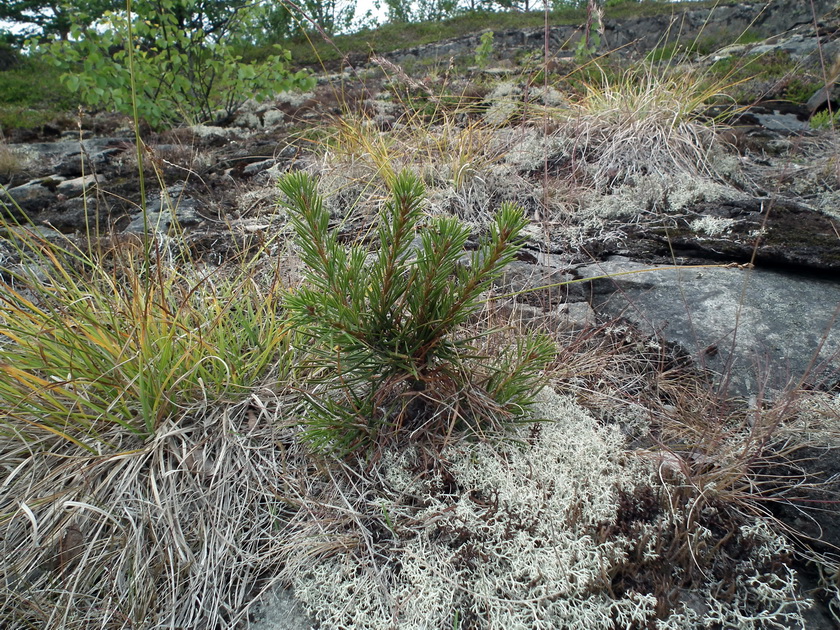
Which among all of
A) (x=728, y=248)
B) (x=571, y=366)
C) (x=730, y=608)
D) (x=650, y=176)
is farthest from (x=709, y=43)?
(x=730, y=608)

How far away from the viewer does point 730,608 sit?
4.53 feet


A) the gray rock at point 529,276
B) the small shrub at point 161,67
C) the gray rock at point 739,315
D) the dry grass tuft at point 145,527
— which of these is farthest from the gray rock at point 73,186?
the gray rock at point 739,315

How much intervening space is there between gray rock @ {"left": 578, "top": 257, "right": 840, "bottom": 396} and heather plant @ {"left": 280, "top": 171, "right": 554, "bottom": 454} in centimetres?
84

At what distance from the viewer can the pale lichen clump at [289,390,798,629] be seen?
136 centimetres

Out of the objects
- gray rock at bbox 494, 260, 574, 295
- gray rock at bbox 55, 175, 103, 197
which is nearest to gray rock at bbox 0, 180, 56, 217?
gray rock at bbox 55, 175, 103, 197

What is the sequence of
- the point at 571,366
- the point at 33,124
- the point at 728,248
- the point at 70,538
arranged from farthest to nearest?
the point at 33,124 → the point at 728,248 → the point at 571,366 → the point at 70,538

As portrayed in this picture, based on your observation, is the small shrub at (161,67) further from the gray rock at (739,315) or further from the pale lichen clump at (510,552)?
the pale lichen clump at (510,552)

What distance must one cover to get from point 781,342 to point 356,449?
1.91m

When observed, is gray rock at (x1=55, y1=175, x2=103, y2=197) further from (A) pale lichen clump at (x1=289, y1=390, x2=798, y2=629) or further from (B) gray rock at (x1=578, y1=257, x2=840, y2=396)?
(B) gray rock at (x1=578, y1=257, x2=840, y2=396)

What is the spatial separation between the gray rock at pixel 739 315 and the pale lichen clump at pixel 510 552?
29.5 inches

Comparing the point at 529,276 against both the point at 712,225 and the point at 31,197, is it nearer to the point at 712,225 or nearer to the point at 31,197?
the point at 712,225

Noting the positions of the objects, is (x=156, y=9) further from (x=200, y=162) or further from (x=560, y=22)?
(x=560, y=22)

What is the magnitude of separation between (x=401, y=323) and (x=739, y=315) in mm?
1599

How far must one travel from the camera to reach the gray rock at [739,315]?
2.04 metres
